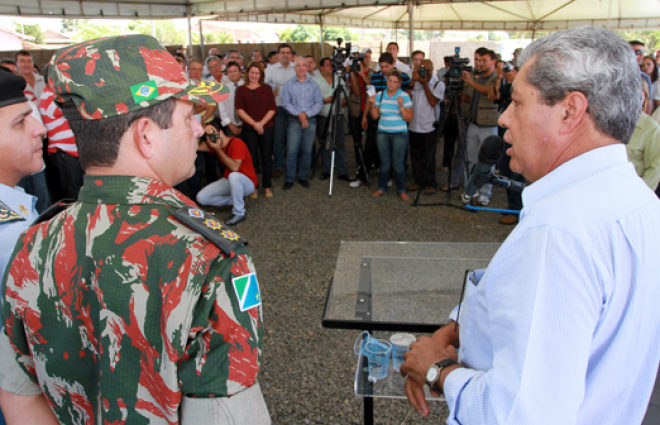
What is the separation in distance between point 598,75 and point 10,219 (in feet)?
4.90

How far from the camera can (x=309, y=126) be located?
6426 millimetres

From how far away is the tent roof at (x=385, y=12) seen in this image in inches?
358

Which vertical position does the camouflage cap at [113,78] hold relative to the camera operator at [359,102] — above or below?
above

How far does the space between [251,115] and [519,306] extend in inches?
222

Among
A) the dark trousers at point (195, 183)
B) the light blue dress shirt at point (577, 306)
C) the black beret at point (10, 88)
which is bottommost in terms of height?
the dark trousers at point (195, 183)

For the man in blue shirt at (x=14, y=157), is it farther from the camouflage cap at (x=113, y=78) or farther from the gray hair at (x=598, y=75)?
the gray hair at (x=598, y=75)

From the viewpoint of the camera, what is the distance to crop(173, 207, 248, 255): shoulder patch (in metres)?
0.81

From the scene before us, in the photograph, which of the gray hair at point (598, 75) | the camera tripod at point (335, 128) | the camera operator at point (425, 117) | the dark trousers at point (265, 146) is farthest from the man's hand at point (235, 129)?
the gray hair at point (598, 75)

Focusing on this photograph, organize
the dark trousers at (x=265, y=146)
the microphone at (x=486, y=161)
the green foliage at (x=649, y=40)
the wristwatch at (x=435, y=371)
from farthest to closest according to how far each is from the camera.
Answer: the green foliage at (x=649, y=40) < the dark trousers at (x=265, y=146) < the microphone at (x=486, y=161) < the wristwatch at (x=435, y=371)

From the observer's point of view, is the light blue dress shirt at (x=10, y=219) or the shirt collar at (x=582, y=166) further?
the light blue dress shirt at (x=10, y=219)

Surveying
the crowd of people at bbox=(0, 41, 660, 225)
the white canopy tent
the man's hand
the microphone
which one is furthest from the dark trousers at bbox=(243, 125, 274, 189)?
the microphone

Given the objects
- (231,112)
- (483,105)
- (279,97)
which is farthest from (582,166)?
(279,97)

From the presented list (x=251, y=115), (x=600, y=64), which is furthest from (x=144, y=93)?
(x=251, y=115)

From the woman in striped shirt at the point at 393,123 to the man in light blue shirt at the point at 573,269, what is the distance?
4698 mm
